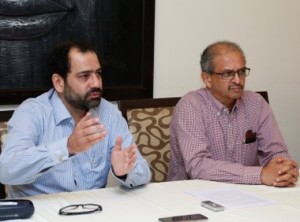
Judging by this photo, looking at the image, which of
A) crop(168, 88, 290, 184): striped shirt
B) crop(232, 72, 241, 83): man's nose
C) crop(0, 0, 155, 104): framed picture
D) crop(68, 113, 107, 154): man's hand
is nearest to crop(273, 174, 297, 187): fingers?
crop(168, 88, 290, 184): striped shirt

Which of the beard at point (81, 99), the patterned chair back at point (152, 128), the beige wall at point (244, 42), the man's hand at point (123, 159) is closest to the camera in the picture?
the man's hand at point (123, 159)

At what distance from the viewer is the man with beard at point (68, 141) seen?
1.58 meters

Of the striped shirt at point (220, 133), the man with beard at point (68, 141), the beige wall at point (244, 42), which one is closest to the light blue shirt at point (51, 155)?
the man with beard at point (68, 141)

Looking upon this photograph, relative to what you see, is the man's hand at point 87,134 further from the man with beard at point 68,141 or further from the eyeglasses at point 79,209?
the eyeglasses at point 79,209

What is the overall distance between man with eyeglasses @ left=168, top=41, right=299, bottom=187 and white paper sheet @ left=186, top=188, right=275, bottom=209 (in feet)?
1.16

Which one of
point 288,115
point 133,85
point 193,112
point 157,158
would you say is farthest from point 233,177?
point 288,115

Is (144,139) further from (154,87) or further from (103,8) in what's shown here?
(103,8)

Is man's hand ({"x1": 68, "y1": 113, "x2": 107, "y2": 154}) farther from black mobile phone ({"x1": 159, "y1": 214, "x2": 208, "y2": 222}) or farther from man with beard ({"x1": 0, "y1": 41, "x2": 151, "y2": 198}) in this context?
black mobile phone ({"x1": 159, "y1": 214, "x2": 208, "y2": 222})

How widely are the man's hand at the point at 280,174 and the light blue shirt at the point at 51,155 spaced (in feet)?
1.44

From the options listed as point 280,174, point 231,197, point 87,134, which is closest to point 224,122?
point 280,174

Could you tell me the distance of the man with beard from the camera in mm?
1575

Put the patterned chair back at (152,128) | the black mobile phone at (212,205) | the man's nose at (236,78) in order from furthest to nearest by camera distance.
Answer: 1. the patterned chair back at (152,128)
2. the man's nose at (236,78)
3. the black mobile phone at (212,205)

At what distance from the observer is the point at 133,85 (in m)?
2.74

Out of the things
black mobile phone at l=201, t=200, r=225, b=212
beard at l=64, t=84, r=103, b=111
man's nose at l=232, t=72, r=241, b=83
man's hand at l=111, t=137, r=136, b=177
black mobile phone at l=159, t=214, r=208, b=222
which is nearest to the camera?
black mobile phone at l=159, t=214, r=208, b=222
